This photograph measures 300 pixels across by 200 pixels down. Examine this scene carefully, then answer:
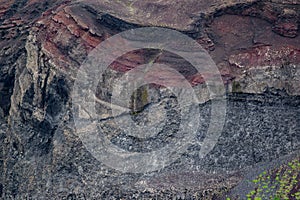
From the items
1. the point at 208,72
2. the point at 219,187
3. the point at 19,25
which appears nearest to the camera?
the point at 219,187

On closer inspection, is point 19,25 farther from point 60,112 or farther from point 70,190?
point 70,190

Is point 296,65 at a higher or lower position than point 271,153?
higher

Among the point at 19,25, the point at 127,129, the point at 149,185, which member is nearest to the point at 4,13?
the point at 19,25

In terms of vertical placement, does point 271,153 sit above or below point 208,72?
below

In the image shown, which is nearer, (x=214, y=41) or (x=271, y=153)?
(x=271, y=153)

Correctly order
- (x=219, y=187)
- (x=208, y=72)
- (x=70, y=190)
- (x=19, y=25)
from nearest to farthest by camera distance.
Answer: (x=219, y=187) < (x=70, y=190) < (x=208, y=72) < (x=19, y=25)

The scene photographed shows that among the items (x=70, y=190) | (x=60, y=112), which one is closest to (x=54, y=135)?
(x=60, y=112)

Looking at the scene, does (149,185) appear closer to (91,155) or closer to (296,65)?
(91,155)
